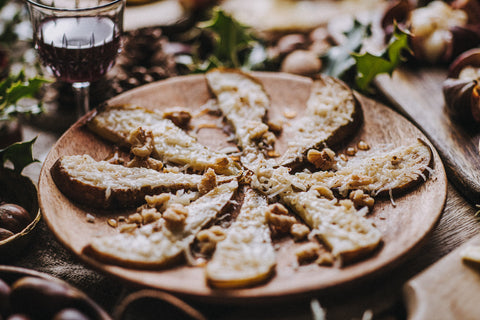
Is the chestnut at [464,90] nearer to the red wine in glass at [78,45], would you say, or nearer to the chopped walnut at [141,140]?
the chopped walnut at [141,140]

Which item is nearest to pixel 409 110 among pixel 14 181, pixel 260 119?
pixel 260 119

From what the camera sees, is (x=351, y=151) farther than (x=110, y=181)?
Yes

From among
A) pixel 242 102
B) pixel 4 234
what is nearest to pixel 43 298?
pixel 4 234

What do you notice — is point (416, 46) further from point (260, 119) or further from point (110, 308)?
point (110, 308)

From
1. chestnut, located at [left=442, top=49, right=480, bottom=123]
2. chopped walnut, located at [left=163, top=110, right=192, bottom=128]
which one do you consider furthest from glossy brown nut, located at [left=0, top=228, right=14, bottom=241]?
chestnut, located at [left=442, top=49, right=480, bottom=123]

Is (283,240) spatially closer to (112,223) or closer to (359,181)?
(359,181)

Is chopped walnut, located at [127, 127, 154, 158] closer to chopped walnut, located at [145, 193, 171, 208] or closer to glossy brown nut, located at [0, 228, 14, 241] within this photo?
chopped walnut, located at [145, 193, 171, 208]
